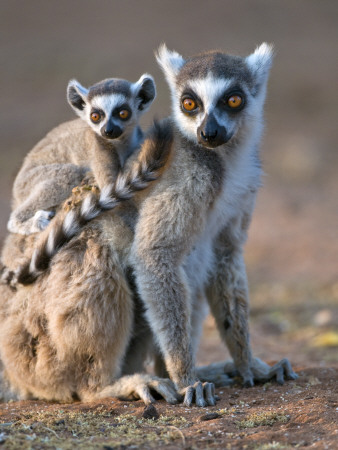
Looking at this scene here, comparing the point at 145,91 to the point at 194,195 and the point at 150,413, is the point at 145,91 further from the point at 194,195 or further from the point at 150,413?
the point at 150,413

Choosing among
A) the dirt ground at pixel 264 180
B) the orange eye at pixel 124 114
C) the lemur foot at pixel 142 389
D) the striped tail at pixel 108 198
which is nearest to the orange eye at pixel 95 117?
the orange eye at pixel 124 114

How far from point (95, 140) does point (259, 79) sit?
170cm

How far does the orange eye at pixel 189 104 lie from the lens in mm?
5727

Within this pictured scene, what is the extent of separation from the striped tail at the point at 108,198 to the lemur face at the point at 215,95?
0.82 ft

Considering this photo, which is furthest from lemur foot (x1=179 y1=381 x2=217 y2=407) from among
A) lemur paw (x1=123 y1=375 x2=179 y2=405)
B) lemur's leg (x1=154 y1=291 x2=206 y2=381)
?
lemur's leg (x1=154 y1=291 x2=206 y2=381)

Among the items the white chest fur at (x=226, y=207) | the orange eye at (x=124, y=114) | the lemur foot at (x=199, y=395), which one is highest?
the orange eye at (x=124, y=114)

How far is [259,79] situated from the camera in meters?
6.15

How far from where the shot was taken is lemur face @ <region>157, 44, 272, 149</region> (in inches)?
219

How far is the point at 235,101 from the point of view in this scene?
18.8ft

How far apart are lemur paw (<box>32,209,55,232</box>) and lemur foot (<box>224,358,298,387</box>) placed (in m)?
2.23

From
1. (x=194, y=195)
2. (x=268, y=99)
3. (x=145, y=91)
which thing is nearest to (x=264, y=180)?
(x=268, y=99)

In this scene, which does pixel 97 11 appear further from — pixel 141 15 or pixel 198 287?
pixel 198 287

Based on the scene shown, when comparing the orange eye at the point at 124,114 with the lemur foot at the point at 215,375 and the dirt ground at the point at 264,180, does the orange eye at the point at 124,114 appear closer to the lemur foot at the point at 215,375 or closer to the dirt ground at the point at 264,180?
the dirt ground at the point at 264,180

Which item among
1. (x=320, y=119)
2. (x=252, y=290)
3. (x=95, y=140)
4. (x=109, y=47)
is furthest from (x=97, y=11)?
(x=95, y=140)
